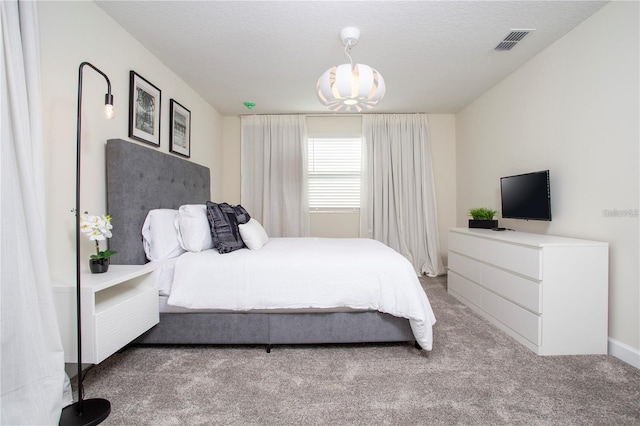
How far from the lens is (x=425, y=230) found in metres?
4.39

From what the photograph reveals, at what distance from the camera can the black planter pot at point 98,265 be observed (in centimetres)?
173

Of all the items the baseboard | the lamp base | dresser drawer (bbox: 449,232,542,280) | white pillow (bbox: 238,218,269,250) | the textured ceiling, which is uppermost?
the textured ceiling

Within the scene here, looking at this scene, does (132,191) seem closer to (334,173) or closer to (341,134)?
(334,173)

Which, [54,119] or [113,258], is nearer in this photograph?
[54,119]

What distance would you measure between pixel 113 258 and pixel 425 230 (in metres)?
3.74

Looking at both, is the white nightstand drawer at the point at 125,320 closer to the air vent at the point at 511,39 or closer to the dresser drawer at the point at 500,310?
the dresser drawer at the point at 500,310

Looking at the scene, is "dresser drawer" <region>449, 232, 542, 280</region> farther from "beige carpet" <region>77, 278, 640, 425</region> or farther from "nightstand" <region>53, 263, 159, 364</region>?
"nightstand" <region>53, 263, 159, 364</region>

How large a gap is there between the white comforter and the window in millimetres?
2531

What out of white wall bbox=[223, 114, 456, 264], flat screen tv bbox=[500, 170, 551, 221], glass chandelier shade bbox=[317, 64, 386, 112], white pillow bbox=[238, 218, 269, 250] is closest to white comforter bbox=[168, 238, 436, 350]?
white pillow bbox=[238, 218, 269, 250]

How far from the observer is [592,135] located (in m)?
2.20

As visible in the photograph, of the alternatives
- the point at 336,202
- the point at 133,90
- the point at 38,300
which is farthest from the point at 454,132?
the point at 38,300

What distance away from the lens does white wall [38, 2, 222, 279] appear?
1697mm

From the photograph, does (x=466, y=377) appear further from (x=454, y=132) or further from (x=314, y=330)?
(x=454, y=132)

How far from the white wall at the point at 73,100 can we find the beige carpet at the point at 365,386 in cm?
81
